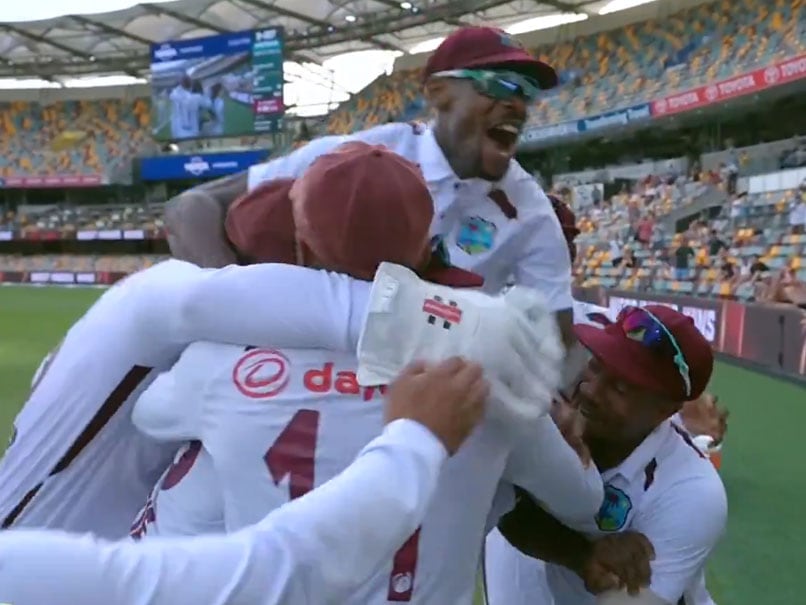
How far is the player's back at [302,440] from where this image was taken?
1.42m

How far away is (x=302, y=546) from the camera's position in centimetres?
108

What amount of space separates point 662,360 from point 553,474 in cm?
61

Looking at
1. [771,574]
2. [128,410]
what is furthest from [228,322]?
[771,574]

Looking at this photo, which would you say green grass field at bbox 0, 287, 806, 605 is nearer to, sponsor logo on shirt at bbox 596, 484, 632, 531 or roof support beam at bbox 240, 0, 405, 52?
sponsor logo on shirt at bbox 596, 484, 632, 531

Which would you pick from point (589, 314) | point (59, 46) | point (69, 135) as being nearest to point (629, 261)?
point (589, 314)

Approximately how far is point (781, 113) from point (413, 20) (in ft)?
42.5

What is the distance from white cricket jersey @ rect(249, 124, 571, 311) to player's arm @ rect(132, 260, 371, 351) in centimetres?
150

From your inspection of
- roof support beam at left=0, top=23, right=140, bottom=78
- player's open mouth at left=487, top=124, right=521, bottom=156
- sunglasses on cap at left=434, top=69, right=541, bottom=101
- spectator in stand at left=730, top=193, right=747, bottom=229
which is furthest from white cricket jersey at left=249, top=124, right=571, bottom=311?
roof support beam at left=0, top=23, right=140, bottom=78

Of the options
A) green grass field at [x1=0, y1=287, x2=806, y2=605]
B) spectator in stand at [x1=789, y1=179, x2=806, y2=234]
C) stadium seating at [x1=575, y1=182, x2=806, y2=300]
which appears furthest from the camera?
spectator in stand at [x1=789, y1=179, x2=806, y2=234]

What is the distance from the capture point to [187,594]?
102cm

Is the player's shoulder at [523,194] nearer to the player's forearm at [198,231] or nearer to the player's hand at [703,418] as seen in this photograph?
the player's hand at [703,418]

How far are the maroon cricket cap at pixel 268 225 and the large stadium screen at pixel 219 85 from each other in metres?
29.2

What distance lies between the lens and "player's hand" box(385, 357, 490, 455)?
1215mm

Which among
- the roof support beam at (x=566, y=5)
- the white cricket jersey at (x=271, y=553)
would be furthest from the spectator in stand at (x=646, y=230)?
the white cricket jersey at (x=271, y=553)
